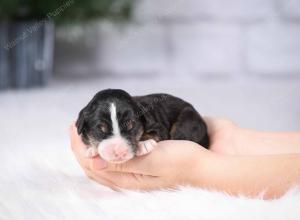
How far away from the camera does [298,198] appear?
105cm

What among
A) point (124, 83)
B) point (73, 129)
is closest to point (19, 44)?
point (124, 83)

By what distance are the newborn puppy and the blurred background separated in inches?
44.5

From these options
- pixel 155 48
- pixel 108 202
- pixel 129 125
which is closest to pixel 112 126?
pixel 129 125

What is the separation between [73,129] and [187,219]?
A: 44 cm

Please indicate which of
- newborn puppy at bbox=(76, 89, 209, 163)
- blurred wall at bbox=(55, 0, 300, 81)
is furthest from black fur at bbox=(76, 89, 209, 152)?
blurred wall at bbox=(55, 0, 300, 81)

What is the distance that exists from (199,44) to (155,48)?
27 cm

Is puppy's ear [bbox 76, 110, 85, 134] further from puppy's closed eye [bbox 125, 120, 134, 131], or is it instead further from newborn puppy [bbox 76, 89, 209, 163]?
puppy's closed eye [bbox 125, 120, 134, 131]

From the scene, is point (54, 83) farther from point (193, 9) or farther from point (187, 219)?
point (187, 219)

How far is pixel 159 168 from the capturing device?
1.18 m

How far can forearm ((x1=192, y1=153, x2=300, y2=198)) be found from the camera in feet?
3.72

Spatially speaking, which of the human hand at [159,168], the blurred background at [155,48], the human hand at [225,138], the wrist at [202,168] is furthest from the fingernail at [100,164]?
the blurred background at [155,48]

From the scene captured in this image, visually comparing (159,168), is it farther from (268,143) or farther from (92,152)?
(268,143)

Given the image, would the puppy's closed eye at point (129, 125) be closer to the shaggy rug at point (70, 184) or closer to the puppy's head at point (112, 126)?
the puppy's head at point (112, 126)

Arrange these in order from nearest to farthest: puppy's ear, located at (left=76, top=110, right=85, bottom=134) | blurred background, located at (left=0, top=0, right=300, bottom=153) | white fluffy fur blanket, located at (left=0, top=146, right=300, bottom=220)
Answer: white fluffy fur blanket, located at (left=0, top=146, right=300, bottom=220) < puppy's ear, located at (left=76, top=110, right=85, bottom=134) < blurred background, located at (left=0, top=0, right=300, bottom=153)
